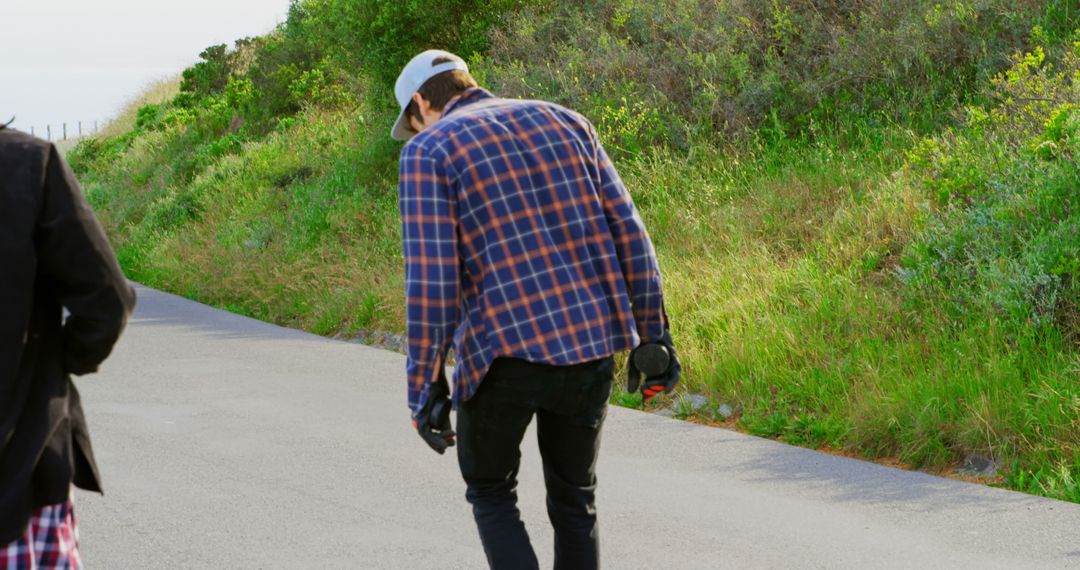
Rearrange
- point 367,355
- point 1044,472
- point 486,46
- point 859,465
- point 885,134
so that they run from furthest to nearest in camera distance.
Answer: point 486,46 → point 885,134 → point 367,355 → point 859,465 → point 1044,472

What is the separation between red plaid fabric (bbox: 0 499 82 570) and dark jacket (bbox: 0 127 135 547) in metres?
0.04

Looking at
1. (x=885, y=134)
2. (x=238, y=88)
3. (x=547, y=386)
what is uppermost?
(x=547, y=386)

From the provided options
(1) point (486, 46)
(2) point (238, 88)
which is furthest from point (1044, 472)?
(2) point (238, 88)

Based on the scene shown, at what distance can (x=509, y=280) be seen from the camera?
3.95 metres

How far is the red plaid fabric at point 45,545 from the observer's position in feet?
9.50

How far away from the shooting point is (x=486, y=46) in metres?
19.4

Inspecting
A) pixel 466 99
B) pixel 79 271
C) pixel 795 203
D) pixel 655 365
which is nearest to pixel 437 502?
pixel 655 365

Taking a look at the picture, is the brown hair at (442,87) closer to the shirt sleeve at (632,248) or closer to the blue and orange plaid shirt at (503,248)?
the blue and orange plaid shirt at (503,248)

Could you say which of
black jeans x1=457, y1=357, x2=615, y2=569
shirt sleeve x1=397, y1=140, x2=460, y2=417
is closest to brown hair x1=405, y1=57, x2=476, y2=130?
shirt sleeve x1=397, y1=140, x2=460, y2=417

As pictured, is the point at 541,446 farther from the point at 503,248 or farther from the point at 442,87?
the point at 442,87

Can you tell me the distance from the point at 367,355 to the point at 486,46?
9009 millimetres

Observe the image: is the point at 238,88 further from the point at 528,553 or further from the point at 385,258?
the point at 528,553

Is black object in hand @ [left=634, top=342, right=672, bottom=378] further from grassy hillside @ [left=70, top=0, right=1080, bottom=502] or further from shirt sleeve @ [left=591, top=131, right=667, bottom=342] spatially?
grassy hillside @ [left=70, top=0, right=1080, bottom=502]

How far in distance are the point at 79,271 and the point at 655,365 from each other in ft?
6.41
